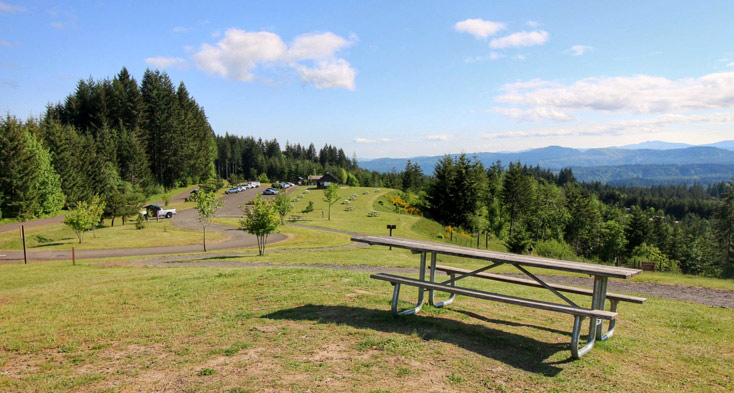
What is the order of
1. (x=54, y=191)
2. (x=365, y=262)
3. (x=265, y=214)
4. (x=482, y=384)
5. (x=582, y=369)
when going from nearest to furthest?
(x=482, y=384), (x=582, y=369), (x=365, y=262), (x=265, y=214), (x=54, y=191)

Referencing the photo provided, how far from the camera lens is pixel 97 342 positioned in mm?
7434

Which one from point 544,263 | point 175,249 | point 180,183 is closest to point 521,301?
point 544,263

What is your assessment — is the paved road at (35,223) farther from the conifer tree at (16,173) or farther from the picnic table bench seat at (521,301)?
the picnic table bench seat at (521,301)

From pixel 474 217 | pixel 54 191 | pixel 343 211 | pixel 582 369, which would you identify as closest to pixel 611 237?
pixel 474 217

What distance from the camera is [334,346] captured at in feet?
20.9

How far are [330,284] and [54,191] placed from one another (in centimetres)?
5412

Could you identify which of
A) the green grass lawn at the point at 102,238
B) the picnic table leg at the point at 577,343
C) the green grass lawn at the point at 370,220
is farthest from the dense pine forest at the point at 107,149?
the picnic table leg at the point at 577,343

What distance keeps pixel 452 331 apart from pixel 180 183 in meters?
87.1

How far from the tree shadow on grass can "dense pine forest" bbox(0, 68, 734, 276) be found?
131 ft

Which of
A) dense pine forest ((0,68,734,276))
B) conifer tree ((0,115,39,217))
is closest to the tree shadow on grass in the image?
dense pine forest ((0,68,734,276))

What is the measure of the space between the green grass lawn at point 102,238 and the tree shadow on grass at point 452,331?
29.1 meters

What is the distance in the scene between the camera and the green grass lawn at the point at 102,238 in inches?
1236

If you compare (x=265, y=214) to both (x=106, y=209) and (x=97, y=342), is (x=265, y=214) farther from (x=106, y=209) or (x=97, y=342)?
(x=106, y=209)

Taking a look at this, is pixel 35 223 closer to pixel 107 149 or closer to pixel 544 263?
pixel 107 149
